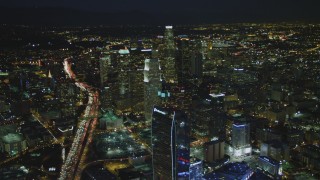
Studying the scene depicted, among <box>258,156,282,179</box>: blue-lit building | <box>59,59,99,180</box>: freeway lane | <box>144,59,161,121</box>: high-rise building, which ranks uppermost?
<box>144,59,161,121</box>: high-rise building

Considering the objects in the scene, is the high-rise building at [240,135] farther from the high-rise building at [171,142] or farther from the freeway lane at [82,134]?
the freeway lane at [82,134]

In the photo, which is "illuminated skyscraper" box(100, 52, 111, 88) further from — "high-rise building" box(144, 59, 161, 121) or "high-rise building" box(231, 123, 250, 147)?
"high-rise building" box(231, 123, 250, 147)

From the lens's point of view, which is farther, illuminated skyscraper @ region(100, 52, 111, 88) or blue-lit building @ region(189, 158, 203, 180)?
illuminated skyscraper @ region(100, 52, 111, 88)

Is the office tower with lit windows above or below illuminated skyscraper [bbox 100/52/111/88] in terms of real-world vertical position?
below

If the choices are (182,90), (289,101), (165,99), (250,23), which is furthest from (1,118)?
(250,23)

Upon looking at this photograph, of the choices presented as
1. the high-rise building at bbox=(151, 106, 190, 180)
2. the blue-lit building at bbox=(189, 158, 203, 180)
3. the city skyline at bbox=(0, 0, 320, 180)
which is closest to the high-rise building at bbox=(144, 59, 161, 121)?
the city skyline at bbox=(0, 0, 320, 180)

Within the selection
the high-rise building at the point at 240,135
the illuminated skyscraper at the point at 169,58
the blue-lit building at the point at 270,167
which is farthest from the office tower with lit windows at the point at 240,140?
the illuminated skyscraper at the point at 169,58
